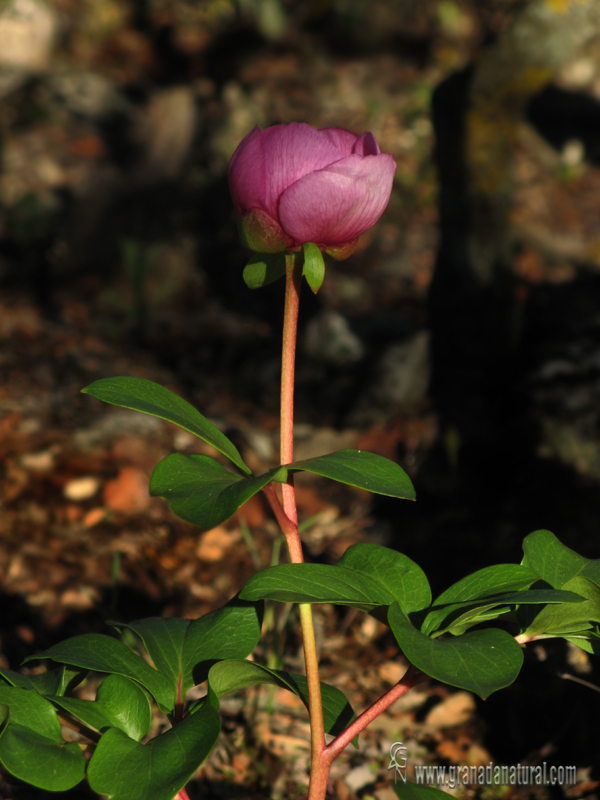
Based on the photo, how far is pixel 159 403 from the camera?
0.69 metres

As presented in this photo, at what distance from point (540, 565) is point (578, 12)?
7.86ft

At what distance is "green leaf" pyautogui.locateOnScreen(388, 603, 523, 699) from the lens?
0.56m

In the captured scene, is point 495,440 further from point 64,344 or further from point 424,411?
point 64,344

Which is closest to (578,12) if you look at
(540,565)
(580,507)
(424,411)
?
(424,411)

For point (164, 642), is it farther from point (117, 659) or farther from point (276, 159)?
point (276, 159)

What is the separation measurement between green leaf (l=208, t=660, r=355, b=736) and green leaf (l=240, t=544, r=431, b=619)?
0.34 ft

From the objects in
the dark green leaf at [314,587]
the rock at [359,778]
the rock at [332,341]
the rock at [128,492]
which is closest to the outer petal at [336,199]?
the dark green leaf at [314,587]

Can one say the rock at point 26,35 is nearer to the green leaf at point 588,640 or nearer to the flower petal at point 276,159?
the flower petal at point 276,159

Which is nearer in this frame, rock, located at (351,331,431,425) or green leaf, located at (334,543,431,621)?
green leaf, located at (334,543,431,621)

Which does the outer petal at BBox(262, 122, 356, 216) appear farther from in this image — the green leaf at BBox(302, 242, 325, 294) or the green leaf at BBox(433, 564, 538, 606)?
the green leaf at BBox(433, 564, 538, 606)

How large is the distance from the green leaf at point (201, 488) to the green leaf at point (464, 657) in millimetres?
159

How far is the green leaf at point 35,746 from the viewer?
0.59 m

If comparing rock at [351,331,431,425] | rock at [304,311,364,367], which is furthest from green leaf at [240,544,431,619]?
rock at [304,311,364,367]

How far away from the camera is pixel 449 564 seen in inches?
64.4
